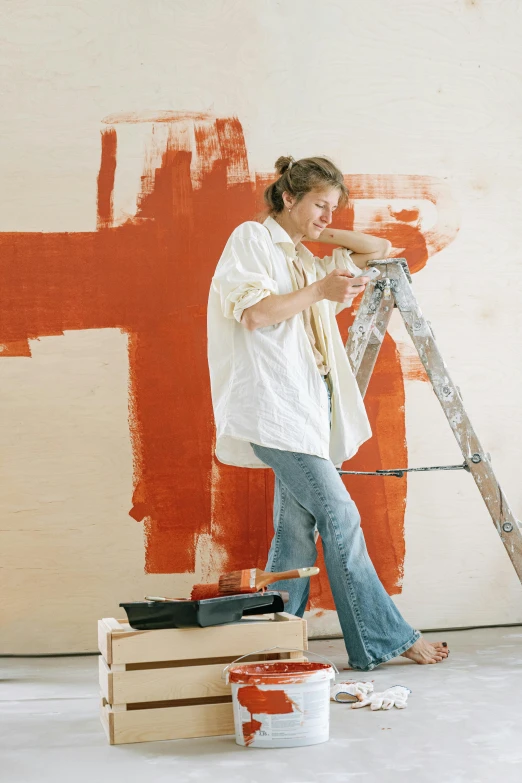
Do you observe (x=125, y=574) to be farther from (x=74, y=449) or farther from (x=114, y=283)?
(x=114, y=283)

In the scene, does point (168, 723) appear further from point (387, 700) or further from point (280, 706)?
point (387, 700)

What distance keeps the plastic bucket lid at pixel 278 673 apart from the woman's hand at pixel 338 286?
35.9 inches

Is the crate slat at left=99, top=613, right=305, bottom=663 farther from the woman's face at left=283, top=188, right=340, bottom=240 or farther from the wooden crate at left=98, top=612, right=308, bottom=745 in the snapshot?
the woman's face at left=283, top=188, right=340, bottom=240

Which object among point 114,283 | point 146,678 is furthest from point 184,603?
point 114,283

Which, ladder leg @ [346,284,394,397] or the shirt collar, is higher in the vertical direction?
the shirt collar

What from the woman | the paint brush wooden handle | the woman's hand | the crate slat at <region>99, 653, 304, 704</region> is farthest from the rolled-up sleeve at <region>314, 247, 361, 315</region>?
the crate slat at <region>99, 653, 304, 704</region>

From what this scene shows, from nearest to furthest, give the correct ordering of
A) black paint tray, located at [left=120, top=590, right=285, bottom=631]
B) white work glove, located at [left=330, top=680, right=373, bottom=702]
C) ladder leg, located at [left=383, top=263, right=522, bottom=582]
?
black paint tray, located at [left=120, top=590, right=285, bottom=631] < white work glove, located at [left=330, top=680, right=373, bottom=702] < ladder leg, located at [left=383, top=263, right=522, bottom=582]

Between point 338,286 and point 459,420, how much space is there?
0.66 metres

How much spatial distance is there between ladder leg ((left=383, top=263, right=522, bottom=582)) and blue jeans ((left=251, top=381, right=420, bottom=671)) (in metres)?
0.45

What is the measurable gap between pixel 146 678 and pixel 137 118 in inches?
76.2

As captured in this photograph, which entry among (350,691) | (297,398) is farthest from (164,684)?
(297,398)

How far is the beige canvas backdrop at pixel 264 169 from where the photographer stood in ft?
9.16

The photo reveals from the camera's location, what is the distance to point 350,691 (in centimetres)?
200

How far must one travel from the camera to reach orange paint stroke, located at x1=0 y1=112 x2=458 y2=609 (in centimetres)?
282
